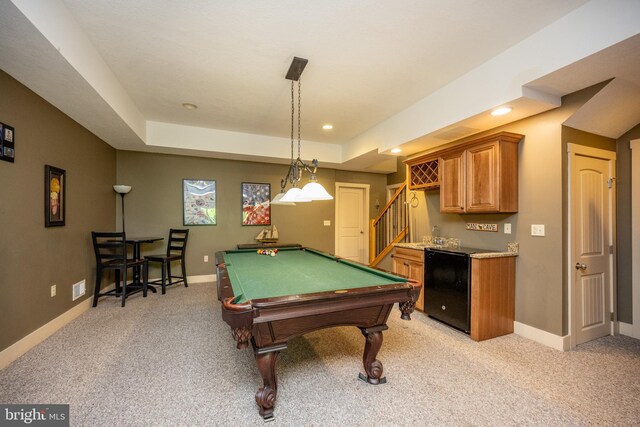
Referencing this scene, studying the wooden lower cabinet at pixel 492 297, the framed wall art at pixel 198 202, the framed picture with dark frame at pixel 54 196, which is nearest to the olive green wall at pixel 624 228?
the wooden lower cabinet at pixel 492 297

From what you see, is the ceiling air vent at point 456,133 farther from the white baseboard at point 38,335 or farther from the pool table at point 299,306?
the white baseboard at point 38,335

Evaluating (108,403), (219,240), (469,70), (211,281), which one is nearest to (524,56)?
(469,70)

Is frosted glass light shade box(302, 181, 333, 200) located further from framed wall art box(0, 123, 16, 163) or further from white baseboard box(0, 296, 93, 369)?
white baseboard box(0, 296, 93, 369)

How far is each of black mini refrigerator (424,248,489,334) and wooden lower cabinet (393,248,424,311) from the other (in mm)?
88

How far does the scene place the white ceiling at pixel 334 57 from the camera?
75.3 inches

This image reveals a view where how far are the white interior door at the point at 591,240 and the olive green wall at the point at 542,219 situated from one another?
13cm

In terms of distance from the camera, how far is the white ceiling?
1913 mm

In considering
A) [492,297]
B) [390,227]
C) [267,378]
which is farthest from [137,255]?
[492,297]

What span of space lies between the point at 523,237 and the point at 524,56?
5.69 feet

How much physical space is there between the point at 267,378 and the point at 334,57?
2.70 meters

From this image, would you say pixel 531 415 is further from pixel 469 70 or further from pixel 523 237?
pixel 469 70

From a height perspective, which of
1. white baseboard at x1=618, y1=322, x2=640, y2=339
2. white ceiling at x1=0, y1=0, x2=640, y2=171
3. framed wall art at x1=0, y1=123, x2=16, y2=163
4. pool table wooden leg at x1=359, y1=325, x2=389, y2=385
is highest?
white ceiling at x1=0, y1=0, x2=640, y2=171

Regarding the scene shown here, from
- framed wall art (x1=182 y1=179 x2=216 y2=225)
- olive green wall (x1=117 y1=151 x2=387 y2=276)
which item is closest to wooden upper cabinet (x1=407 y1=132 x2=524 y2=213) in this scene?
olive green wall (x1=117 y1=151 x2=387 y2=276)

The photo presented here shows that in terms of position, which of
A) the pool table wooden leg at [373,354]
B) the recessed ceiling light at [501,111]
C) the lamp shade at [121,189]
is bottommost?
the pool table wooden leg at [373,354]
